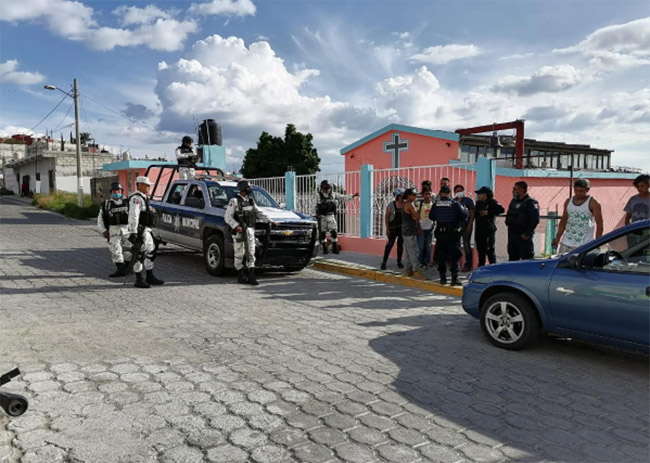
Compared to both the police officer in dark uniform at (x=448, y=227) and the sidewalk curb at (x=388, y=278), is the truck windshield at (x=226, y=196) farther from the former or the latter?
the police officer in dark uniform at (x=448, y=227)

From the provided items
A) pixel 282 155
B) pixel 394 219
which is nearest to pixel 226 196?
pixel 394 219

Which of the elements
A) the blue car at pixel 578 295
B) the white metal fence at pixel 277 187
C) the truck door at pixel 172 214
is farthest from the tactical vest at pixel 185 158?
the blue car at pixel 578 295

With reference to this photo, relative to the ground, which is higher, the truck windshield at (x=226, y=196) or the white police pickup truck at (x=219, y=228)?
the truck windshield at (x=226, y=196)

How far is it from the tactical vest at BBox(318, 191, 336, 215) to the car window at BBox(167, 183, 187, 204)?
3.22 meters

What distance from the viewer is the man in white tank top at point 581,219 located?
639 cm

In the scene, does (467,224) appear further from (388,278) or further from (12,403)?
(12,403)

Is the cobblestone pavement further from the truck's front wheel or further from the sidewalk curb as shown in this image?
the truck's front wheel

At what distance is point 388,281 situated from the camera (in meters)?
9.15

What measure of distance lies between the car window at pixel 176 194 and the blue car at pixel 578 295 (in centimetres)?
725

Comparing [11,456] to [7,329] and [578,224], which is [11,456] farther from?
[578,224]

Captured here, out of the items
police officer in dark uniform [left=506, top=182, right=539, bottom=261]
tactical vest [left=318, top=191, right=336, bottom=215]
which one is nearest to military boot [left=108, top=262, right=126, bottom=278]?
tactical vest [left=318, top=191, right=336, bottom=215]

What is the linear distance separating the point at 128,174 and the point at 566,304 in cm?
2597

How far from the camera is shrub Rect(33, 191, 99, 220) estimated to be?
26.1 meters

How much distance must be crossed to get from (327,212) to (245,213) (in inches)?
148
